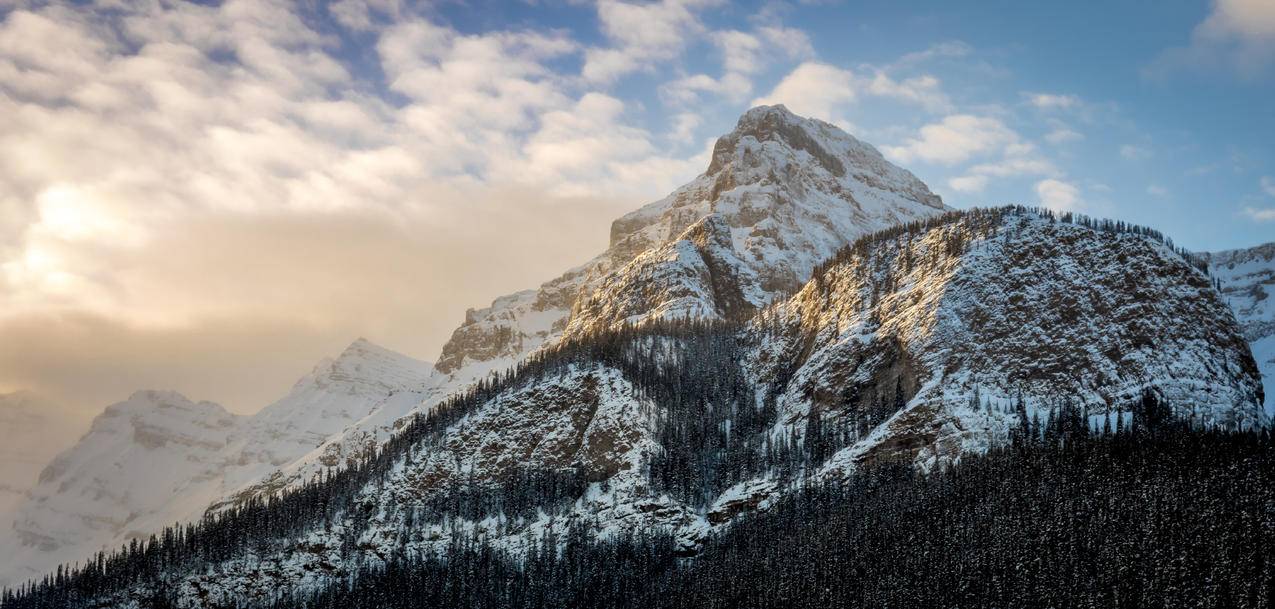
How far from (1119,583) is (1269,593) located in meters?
18.9

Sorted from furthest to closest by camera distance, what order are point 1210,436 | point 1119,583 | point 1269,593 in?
point 1210,436
point 1119,583
point 1269,593

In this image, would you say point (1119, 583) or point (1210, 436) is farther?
point (1210, 436)

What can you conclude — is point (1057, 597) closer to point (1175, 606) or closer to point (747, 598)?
point (1175, 606)

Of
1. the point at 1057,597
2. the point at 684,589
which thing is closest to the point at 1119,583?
the point at 1057,597

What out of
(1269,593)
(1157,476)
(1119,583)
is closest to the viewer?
(1269,593)

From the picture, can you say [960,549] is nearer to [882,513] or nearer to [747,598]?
[882,513]

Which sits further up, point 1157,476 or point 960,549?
point 1157,476

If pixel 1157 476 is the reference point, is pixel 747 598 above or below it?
below

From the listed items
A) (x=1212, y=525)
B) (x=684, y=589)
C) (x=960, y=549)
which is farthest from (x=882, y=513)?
(x=1212, y=525)

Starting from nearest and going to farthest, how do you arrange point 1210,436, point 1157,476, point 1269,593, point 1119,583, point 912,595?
point 1269,593, point 1119,583, point 912,595, point 1157,476, point 1210,436

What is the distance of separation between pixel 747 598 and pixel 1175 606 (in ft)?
222

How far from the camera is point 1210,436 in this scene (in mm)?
191875

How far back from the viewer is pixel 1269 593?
14325 cm

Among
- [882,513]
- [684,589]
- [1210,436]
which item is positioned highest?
[1210,436]
